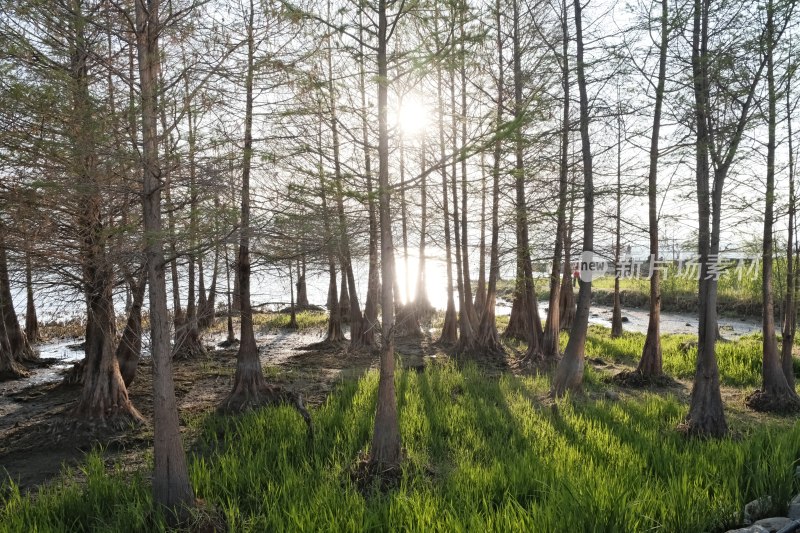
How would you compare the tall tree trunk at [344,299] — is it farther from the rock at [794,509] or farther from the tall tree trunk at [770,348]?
the rock at [794,509]

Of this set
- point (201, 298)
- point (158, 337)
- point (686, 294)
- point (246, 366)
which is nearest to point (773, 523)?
point (158, 337)

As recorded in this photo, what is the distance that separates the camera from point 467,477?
529cm

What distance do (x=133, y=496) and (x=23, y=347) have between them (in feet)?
36.8

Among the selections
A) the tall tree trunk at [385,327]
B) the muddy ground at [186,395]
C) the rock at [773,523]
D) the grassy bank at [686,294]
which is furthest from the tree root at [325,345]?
the rock at [773,523]

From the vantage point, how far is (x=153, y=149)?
16.4 ft

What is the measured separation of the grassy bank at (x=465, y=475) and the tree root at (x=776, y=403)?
1.92 ft

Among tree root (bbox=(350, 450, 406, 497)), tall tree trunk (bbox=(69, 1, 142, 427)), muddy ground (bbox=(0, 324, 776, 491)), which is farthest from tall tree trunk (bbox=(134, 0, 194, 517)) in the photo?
tree root (bbox=(350, 450, 406, 497))

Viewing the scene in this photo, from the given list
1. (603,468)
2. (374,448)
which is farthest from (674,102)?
(374,448)

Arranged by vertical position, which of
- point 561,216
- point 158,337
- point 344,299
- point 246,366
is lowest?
point 246,366

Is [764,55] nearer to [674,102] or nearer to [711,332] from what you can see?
[674,102]

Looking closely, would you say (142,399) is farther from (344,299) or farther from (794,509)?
(794,509)

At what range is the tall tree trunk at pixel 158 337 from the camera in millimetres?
4969

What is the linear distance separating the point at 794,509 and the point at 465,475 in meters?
2.87

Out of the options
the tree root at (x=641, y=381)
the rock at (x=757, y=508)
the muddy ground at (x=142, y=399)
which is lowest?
the tree root at (x=641, y=381)
